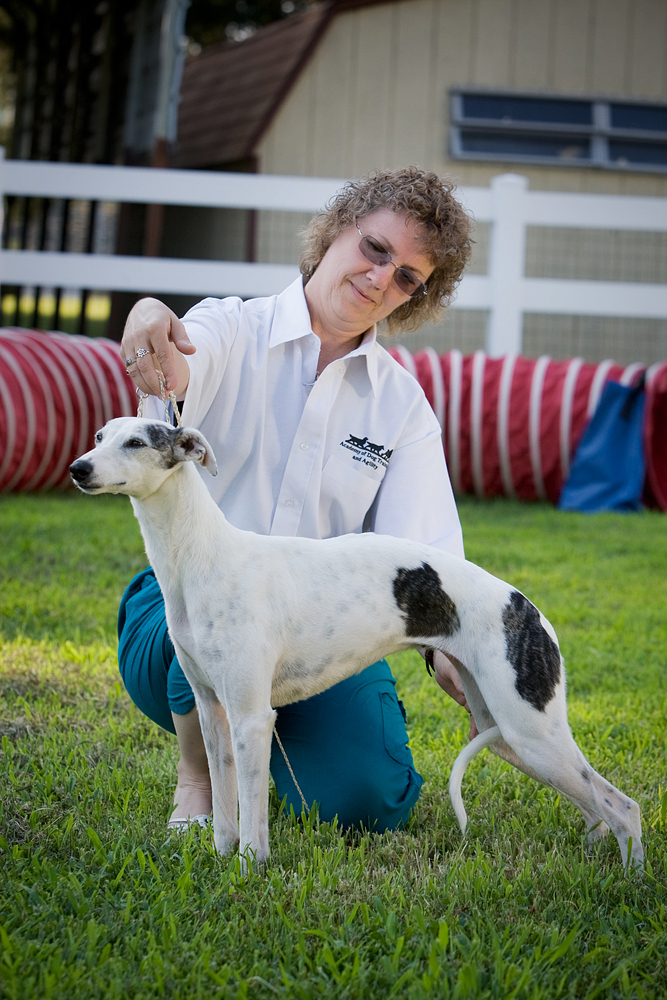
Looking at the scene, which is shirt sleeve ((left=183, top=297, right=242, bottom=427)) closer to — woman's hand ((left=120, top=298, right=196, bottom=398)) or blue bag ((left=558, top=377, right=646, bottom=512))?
woman's hand ((left=120, top=298, right=196, bottom=398))

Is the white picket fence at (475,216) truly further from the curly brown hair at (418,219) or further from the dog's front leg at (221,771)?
the dog's front leg at (221,771)

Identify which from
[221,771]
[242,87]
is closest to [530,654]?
[221,771]

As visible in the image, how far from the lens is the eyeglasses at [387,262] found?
2807mm

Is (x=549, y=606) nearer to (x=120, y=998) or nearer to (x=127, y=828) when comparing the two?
(x=127, y=828)

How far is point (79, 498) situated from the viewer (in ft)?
24.0

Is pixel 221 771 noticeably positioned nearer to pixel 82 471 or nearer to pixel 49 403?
pixel 82 471

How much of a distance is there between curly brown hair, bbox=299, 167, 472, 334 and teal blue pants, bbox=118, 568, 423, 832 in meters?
1.27

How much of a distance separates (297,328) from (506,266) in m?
6.01

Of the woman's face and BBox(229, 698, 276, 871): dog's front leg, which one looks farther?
the woman's face

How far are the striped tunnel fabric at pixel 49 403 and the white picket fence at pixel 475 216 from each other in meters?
0.94

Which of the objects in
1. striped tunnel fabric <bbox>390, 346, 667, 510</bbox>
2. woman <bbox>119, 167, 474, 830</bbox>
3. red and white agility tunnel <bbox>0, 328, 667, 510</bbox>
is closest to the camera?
woman <bbox>119, 167, 474, 830</bbox>

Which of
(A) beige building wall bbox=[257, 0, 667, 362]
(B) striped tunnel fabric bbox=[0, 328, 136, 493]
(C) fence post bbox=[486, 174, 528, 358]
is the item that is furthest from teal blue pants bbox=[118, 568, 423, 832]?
(A) beige building wall bbox=[257, 0, 667, 362]

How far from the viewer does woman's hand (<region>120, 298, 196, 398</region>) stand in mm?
2234

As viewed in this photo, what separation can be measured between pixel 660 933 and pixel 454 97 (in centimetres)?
1112
